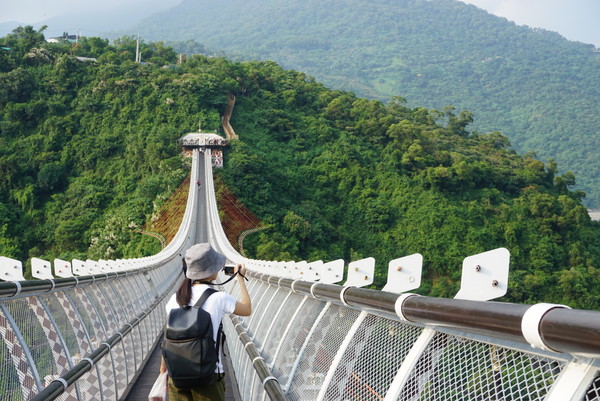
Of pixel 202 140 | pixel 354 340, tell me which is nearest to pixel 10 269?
pixel 354 340

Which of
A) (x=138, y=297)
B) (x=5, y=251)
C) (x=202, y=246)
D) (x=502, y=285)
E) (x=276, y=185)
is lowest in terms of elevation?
(x=5, y=251)

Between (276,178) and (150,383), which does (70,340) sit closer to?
(150,383)

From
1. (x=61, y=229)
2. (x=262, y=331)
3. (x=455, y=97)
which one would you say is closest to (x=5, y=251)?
(x=61, y=229)

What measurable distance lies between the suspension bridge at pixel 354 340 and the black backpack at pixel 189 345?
56 cm

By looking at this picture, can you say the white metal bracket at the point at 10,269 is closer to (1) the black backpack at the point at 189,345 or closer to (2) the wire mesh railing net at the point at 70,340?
(2) the wire mesh railing net at the point at 70,340

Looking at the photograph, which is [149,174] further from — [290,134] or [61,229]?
[290,134]

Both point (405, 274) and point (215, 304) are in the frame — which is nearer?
point (405, 274)

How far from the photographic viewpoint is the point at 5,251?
4012 cm

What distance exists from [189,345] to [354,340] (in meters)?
0.88

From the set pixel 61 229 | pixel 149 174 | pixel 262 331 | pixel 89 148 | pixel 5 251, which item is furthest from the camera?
pixel 89 148

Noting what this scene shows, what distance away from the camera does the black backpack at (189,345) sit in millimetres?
3348

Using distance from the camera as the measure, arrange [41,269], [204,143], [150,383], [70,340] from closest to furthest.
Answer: [70,340]
[41,269]
[150,383]
[204,143]

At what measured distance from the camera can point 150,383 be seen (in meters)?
7.05

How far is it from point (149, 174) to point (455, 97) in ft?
505
